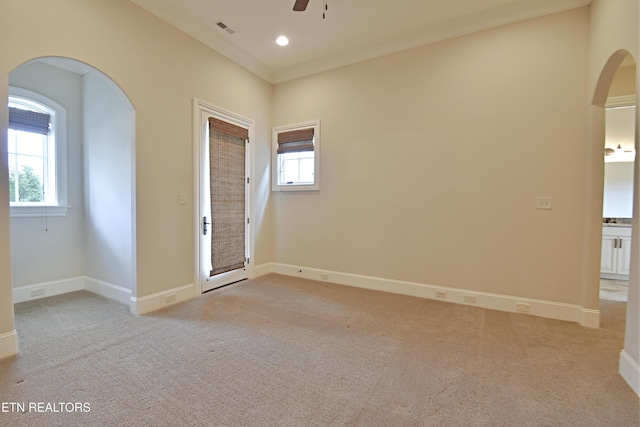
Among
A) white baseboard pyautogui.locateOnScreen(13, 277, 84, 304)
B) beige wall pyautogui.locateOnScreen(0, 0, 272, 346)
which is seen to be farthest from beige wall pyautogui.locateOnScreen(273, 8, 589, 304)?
white baseboard pyautogui.locateOnScreen(13, 277, 84, 304)

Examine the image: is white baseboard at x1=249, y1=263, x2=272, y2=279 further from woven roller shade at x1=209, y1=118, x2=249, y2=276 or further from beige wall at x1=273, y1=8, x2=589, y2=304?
beige wall at x1=273, y1=8, x2=589, y2=304

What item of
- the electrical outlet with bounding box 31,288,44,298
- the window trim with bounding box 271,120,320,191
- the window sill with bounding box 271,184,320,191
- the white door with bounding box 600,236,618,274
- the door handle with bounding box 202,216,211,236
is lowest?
the electrical outlet with bounding box 31,288,44,298

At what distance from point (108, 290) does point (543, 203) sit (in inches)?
206

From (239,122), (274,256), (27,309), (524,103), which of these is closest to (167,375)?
(27,309)

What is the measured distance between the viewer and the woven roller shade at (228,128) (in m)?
3.74

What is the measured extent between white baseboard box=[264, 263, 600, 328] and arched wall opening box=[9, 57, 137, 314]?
198cm

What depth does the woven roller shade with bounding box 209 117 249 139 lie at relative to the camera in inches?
147

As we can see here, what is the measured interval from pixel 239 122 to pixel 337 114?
148 cm

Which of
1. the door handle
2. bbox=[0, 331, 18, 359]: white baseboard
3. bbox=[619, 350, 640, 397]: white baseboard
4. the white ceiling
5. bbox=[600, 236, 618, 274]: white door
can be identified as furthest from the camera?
bbox=[600, 236, 618, 274]: white door

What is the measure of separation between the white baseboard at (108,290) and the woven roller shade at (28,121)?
202 centimetres

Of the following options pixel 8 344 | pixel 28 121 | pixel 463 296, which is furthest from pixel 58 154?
pixel 463 296

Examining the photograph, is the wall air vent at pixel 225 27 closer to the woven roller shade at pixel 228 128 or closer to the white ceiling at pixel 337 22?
the white ceiling at pixel 337 22

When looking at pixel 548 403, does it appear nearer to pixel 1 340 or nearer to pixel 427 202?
pixel 427 202

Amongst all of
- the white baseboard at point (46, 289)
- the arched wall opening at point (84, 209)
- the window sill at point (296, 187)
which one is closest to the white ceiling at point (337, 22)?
the arched wall opening at point (84, 209)
